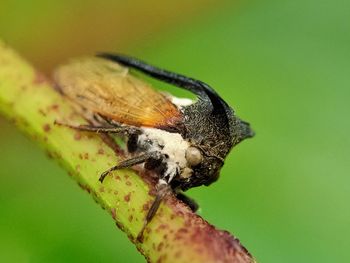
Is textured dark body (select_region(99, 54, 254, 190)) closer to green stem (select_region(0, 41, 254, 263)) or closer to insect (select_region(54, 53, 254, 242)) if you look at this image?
insect (select_region(54, 53, 254, 242))

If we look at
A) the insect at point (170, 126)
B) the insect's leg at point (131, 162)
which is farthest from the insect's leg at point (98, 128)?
the insect's leg at point (131, 162)

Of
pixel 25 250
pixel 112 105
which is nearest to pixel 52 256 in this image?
pixel 25 250

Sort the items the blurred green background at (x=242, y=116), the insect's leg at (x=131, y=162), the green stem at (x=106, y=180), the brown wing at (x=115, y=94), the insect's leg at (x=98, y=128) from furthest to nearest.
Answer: the blurred green background at (x=242, y=116), the brown wing at (x=115, y=94), the insect's leg at (x=98, y=128), the insect's leg at (x=131, y=162), the green stem at (x=106, y=180)

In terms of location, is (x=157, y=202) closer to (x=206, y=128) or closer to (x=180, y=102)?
(x=206, y=128)

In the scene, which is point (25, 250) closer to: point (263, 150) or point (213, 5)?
point (263, 150)

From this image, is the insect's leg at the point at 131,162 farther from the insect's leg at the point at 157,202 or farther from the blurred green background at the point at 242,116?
the blurred green background at the point at 242,116

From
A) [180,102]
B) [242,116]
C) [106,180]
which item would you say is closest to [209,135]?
[180,102]
